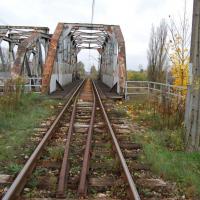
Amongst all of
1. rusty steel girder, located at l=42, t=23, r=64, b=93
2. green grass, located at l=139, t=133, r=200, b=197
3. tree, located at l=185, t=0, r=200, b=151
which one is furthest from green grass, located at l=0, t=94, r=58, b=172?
rusty steel girder, located at l=42, t=23, r=64, b=93

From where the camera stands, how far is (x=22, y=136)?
9203 mm

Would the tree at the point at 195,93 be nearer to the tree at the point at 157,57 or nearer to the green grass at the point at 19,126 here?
the green grass at the point at 19,126

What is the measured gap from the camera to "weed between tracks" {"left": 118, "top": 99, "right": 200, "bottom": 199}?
6.02 m

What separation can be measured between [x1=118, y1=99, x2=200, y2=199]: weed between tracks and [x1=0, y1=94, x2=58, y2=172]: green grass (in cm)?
259

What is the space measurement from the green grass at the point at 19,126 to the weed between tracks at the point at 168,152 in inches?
102

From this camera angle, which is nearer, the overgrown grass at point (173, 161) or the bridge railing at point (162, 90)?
the overgrown grass at point (173, 161)

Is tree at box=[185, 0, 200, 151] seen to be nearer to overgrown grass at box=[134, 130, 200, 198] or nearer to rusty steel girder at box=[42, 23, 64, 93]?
overgrown grass at box=[134, 130, 200, 198]

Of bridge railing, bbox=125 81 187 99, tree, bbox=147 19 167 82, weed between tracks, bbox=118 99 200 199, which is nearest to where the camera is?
weed between tracks, bbox=118 99 200 199

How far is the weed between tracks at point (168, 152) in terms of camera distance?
602cm

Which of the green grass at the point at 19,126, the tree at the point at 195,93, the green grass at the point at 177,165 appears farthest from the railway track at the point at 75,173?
the tree at the point at 195,93

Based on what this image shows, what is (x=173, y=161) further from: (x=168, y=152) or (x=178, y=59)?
(x=178, y=59)

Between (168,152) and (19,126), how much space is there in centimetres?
476

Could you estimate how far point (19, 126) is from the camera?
10.6 m

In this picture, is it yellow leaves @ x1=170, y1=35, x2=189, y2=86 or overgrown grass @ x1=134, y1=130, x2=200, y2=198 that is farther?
yellow leaves @ x1=170, y1=35, x2=189, y2=86
